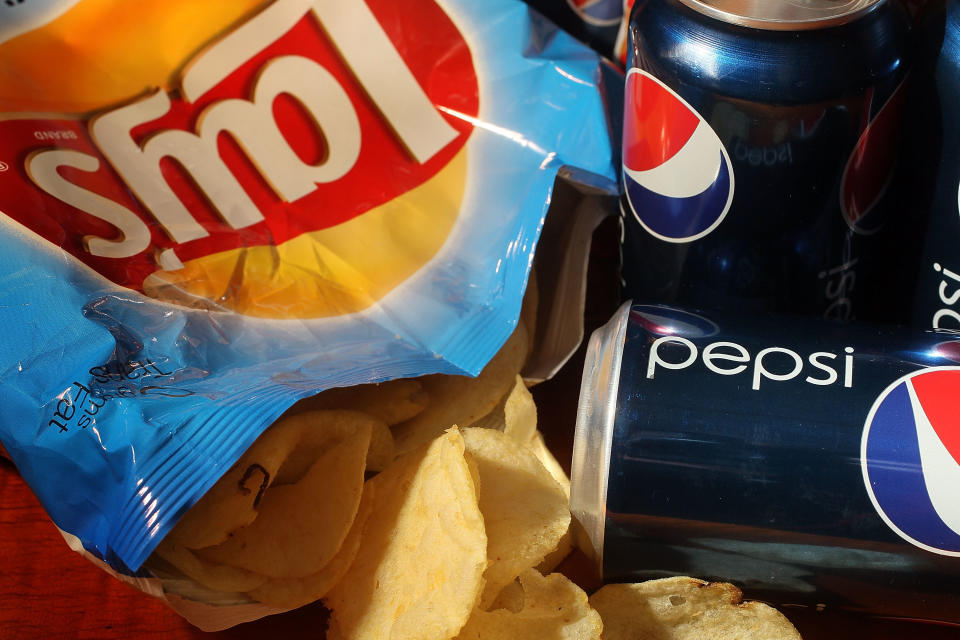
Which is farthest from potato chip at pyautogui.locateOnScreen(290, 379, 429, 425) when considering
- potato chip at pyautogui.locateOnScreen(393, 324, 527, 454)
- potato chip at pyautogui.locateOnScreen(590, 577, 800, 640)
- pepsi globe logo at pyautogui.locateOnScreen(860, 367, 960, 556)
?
pepsi globe logo at pyautogui.locateOnScreen(860, 367, 960, 556)

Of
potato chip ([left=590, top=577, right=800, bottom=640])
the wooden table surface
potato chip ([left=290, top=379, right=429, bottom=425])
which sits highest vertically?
potato chip ([left=290, top=379, right=429, bottom=425])

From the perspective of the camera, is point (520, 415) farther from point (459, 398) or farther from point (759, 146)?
point (759, 146)

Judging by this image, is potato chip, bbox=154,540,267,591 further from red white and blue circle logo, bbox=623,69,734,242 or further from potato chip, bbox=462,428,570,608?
red white and blue circle logo, bbox=623,69,734,242

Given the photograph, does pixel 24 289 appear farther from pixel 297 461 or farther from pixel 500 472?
pixel 500 472

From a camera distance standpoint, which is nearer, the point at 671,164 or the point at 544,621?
the point at 544,621

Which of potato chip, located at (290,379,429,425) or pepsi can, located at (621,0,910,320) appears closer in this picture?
pepsi can, located at (621,0,910,320)

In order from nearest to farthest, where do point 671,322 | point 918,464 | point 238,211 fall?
point 918,464
point 671,322
point 238,211

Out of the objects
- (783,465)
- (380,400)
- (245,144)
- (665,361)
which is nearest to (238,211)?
(245,144)
